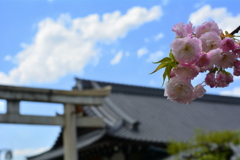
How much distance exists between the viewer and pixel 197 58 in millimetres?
999

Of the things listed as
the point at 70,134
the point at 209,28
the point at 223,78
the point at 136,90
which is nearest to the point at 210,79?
the point at 223,78

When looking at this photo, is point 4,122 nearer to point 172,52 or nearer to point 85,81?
point 172,52

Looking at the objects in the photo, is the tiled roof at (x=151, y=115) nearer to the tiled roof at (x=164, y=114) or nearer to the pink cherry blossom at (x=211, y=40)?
the tiled roof at (x=164, y=114)

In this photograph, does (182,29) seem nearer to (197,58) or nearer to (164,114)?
(197,58)

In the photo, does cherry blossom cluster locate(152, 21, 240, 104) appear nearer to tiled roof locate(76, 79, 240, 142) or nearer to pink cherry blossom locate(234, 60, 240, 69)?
pink cherry blossom locate(234, 60, 240, 69)

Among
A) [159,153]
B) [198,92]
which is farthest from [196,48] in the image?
[159,153]

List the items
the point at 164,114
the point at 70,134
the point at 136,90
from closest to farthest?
1. the point at 70,134
2. the point at 164,114
3. the point at 136,90

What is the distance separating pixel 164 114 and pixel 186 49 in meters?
11.8

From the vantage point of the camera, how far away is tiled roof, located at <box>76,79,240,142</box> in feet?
35.7

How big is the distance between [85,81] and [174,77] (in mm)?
12803

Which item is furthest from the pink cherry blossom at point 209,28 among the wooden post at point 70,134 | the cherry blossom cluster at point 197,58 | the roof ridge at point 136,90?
the roof ridge at point 136,90

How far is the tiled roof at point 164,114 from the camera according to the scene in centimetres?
1087

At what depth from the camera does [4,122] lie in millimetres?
5934

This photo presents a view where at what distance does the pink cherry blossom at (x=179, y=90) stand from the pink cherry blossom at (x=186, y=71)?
0.02 m
